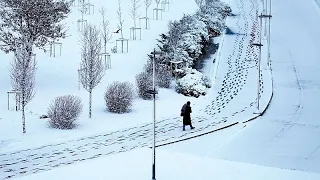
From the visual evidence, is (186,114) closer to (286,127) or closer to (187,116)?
(187,116)

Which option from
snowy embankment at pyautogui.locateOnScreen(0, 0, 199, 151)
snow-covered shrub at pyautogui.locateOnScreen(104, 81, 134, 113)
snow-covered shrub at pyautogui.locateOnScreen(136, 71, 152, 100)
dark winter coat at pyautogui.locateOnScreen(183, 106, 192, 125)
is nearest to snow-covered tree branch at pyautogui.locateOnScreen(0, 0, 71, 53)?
snowy embankment at pyautogui.locateOnScreen(0, 0, 199, 151)

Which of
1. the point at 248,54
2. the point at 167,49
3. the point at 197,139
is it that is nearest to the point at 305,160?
the point at 197,139

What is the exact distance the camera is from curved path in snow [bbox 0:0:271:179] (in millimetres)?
18516

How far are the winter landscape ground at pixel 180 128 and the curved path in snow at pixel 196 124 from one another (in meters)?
0.04

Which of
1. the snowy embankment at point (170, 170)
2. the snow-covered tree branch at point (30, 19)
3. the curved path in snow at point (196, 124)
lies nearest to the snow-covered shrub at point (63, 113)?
the curved path in snow at point (196, 124)

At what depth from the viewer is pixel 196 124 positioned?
24.3 m

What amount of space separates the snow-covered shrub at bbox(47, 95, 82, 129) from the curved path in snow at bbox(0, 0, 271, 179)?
148 cm

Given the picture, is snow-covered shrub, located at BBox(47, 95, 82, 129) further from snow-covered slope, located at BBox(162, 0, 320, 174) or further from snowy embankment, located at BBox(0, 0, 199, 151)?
snow-covered slope, located at BBox(162, 0, 320, 174)

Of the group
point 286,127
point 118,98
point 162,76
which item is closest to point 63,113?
point 118,98

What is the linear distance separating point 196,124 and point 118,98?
3.92 m

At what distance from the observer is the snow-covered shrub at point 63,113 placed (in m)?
22.4

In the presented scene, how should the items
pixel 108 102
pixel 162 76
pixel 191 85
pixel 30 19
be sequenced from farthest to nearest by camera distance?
pixel 162 76 → pixel 191 85 → pixel 30 19 → pixel 108 102

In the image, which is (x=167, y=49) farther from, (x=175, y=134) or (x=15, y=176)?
(x=15, y=176)

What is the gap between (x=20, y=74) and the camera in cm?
2183
